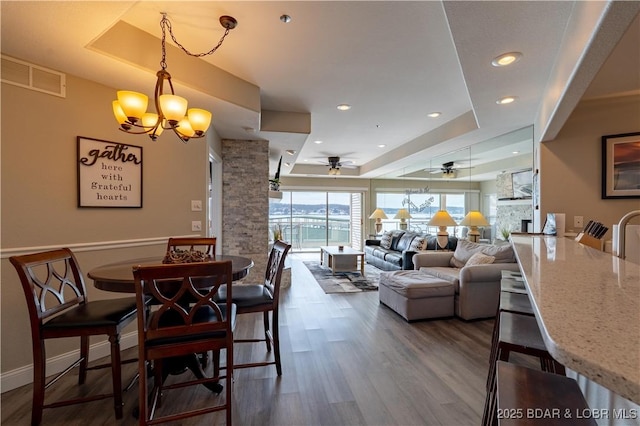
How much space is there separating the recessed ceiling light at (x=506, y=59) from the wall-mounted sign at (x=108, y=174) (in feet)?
10.4

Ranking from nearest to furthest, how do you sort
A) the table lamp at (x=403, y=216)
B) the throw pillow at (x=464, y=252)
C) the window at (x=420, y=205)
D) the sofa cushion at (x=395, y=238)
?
the throw pillow at (x=464, y=252) < the window at (x=420, y=205) < the sofa cushion at (x=395, y=238) < the table lamp at (x=403, y=216)

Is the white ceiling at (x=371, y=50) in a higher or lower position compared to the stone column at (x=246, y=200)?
higher

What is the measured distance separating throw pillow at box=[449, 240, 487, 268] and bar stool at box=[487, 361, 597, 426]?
135 inches

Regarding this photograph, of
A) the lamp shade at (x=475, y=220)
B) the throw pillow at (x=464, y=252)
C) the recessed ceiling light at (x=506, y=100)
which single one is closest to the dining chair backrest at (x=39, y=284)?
the recessed ceiling light at (x=506, y=100)

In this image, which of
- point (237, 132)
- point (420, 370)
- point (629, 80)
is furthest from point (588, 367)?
point (237, 132)

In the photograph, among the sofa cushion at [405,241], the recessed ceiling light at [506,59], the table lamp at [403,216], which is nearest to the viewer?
the recessed ceiling light at [506,59]

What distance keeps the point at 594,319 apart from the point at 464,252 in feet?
13.4

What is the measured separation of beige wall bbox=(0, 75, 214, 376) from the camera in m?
2.20

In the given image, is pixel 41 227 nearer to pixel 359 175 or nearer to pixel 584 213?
pixel 584 213

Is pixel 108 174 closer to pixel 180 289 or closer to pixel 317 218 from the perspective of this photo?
pixel 180 289

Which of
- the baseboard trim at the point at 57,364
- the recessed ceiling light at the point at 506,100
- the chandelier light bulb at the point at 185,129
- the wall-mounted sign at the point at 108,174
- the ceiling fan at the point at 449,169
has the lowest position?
the baseboard trim at the point at 57,364

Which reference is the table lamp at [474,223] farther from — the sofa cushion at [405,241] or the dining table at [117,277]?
the dining table at [117,277]

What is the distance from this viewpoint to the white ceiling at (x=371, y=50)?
1721 mm

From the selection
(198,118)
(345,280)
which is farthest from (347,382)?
(345,280)
